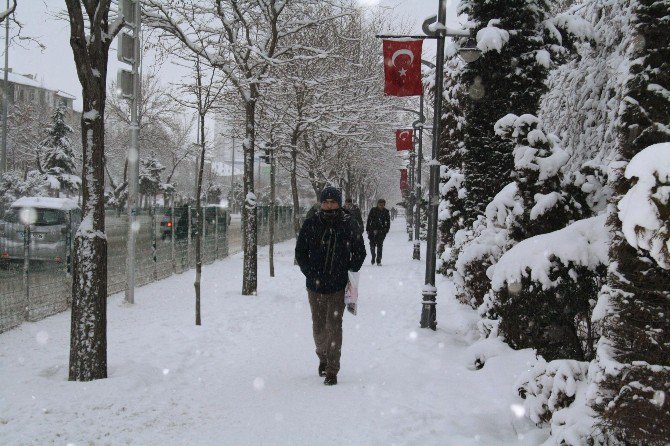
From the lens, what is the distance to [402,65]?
8.52 meters

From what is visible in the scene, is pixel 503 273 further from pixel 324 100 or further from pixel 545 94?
pixel 324 100

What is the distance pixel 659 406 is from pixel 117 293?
33.0 ft

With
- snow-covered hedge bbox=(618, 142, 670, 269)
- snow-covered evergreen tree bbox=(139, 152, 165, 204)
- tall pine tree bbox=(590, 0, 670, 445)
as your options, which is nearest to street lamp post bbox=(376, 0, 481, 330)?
tall pine tree bbox=(590, 0, 670, 445)

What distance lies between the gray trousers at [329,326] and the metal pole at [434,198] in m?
2.78

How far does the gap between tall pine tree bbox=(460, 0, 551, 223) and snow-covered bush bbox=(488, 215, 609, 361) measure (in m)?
4.29

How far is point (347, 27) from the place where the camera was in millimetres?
20344

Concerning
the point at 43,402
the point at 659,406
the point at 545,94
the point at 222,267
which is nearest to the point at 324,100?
the point at 222,267

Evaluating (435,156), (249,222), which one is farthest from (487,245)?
(249,222)

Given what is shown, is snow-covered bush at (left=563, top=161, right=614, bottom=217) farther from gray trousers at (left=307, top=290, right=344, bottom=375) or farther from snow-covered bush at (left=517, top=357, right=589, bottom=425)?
gray trousers at (left=307, top=290, right=344, bottom=375)

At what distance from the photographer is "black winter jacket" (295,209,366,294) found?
5.64 m

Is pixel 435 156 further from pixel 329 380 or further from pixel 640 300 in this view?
pixel 640 300

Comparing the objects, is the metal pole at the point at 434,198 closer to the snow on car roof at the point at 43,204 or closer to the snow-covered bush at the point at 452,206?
the snow-covered bush at the point at 452,206

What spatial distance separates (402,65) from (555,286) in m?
4.95

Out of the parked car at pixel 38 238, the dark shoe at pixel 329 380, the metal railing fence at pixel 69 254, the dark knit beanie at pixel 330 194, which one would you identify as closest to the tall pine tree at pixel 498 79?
the dark knit beanie at pixel 330 194
